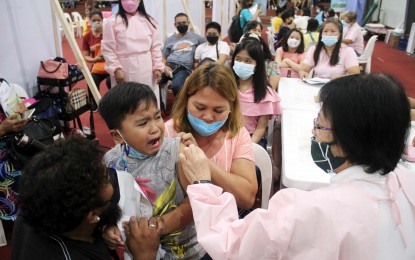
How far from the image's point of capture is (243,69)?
7.68 ft

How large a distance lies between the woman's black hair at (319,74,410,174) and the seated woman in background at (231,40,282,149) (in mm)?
1406

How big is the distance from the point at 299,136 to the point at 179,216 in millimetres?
1043

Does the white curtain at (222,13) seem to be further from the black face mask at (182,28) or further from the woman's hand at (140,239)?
the woman's hand at (140,239)

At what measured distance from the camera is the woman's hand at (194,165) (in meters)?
1.06

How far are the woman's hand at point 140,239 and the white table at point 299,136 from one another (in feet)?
2.40

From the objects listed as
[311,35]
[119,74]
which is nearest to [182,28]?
[119,74]

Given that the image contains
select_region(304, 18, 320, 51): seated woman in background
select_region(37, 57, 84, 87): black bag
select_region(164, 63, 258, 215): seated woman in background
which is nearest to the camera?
select_region(164, 63, 258, 215): seated woman in background

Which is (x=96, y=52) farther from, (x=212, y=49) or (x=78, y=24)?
(x=78, y=24)

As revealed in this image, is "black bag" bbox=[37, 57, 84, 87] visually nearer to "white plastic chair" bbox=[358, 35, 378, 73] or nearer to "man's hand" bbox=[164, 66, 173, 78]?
"man's hand" bbox=[164, 66, 173, 78]

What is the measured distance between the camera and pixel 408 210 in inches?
34.0

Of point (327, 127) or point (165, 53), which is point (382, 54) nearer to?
point (165, 53)

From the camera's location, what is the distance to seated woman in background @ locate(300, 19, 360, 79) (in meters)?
3.12

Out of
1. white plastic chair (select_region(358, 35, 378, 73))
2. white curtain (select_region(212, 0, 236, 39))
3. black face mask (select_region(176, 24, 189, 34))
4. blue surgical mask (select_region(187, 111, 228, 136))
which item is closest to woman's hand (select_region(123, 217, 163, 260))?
blue surgical mask (select_region(187, 111, 228, 136))

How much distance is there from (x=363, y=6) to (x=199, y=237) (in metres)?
12.1
